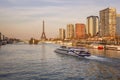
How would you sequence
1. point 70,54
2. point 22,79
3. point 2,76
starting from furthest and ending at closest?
point 70,54 < point 2,76 < point 22,79

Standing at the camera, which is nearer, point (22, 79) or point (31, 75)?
point (22, 79)

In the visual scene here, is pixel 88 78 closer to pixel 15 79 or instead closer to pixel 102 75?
pixel 102 75

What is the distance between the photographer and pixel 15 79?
40.3 metres

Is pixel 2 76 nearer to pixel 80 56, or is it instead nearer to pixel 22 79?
pixel 22 79

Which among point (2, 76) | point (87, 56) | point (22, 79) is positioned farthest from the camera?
point (87, 56)

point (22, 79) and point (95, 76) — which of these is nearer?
point (22, 79)

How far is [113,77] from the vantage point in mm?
41594

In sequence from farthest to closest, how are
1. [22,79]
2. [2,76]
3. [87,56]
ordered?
[87,56] < [2,76] < [22,79]

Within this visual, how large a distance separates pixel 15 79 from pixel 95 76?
1287cm

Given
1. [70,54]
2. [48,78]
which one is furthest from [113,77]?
[70,54]

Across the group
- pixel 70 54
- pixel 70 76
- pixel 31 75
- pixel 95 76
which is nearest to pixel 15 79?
pixel 31 75

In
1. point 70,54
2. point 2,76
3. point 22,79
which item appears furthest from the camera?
point 70,54

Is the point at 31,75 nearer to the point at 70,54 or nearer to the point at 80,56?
the point at 80,56

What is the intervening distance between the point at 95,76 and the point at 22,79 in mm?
11863
